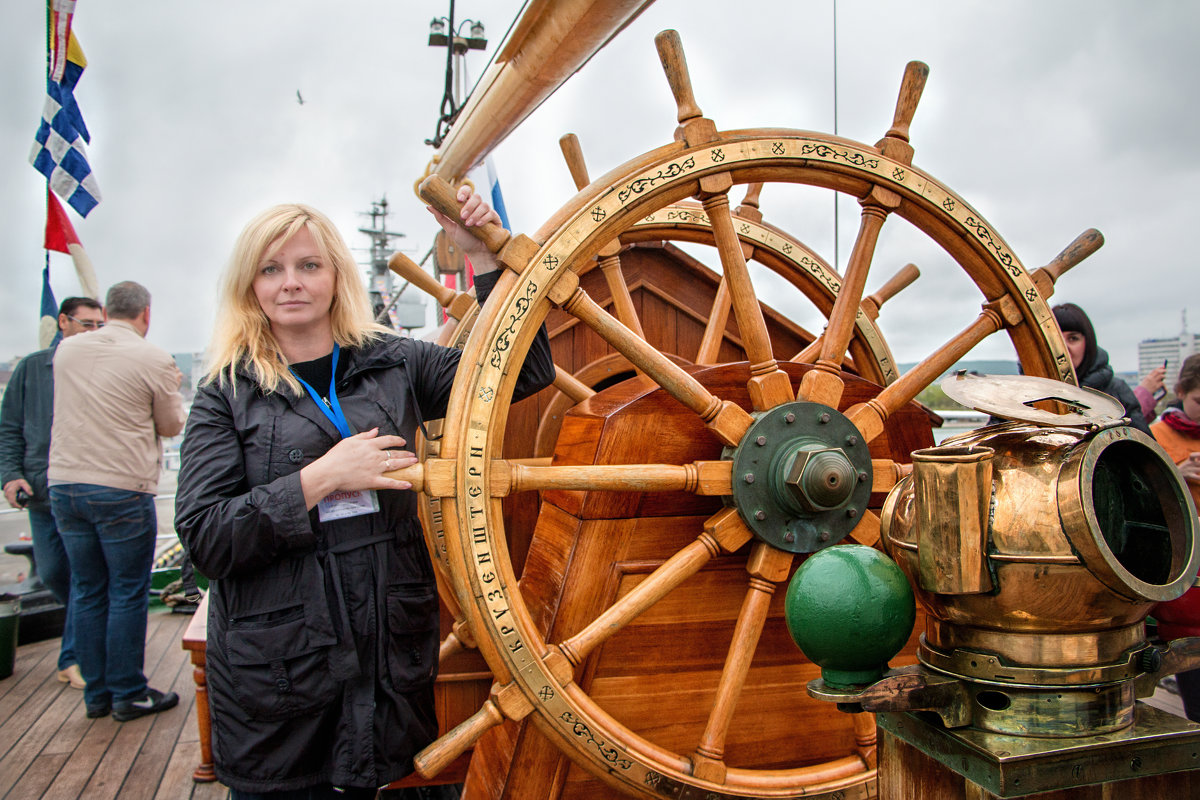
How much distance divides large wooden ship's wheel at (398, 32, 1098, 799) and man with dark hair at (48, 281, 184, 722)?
1.98 m

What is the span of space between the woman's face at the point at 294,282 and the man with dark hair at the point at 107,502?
1.82 m

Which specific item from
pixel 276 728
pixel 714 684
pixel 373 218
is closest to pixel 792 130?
pixel 714 684

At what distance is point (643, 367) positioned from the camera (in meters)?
A: 1.43

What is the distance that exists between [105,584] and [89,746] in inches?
22.0

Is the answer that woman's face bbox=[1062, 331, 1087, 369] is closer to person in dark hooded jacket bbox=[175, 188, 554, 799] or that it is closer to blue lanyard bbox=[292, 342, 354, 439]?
person in dark hooded jacket bbox=[175, 188, 554, 799]

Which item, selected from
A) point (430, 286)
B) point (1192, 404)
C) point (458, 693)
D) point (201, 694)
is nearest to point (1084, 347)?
point (1192, 404)

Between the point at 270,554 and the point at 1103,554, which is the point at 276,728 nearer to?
the point at 270,554

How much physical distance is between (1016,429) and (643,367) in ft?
2.20

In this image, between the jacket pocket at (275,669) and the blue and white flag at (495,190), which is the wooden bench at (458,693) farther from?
the blue and white flag at (495,190)

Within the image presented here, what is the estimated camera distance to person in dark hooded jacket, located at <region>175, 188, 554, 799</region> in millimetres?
1255

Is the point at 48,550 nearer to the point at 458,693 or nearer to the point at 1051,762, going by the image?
the point at 458,693

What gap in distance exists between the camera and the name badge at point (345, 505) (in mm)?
1318

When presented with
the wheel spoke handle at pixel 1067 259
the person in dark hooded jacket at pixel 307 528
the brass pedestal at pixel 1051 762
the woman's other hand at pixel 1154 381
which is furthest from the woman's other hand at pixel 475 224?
the woman's other hand at pixel 1154 381

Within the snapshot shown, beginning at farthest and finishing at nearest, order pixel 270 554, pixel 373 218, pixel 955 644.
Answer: pixel 373 218 < pixel 270 554 < pixel 955 644
